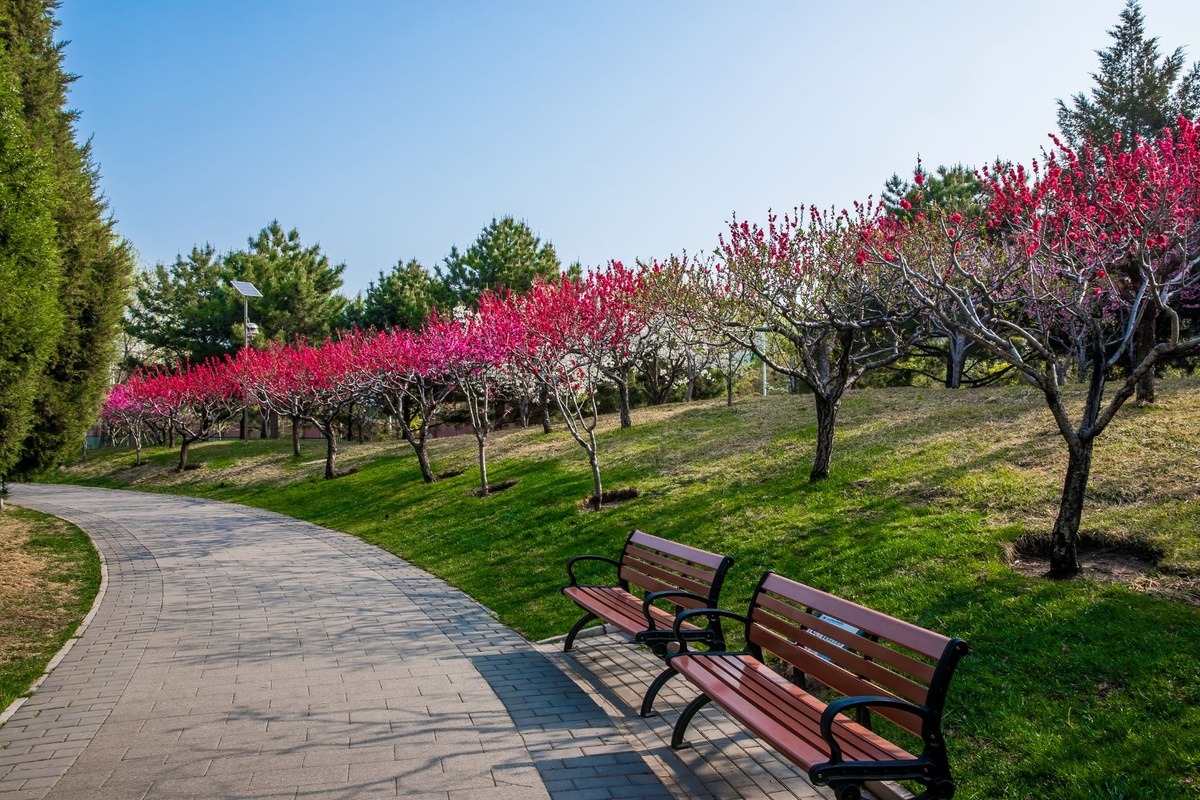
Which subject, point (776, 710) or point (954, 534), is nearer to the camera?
point (776, 710)

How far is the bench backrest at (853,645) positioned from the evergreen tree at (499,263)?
31261mm

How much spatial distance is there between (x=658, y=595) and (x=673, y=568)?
0.84 metres

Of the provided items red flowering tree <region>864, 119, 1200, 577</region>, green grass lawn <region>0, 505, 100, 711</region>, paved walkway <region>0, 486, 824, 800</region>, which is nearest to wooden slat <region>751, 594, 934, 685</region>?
paved walkway <region>0, 486, 824, 800</region>

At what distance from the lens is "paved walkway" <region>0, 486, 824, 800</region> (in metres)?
4.15

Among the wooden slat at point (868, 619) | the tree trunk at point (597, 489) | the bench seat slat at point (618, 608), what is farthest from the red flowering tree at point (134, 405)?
the wooden slat at point (868, 619)

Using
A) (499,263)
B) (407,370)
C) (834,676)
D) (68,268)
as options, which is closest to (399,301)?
(499,263)

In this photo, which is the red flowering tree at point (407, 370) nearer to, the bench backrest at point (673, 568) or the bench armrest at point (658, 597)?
the bench backrest at point (673, 568)

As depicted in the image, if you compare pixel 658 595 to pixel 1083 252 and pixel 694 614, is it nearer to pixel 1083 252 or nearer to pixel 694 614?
pixel 694 614

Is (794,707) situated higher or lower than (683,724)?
higher

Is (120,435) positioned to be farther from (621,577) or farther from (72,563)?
(621,577)

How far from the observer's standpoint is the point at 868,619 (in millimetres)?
3963

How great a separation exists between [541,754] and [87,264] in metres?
14.8

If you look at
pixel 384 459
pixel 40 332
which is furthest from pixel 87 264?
pixel 384 459

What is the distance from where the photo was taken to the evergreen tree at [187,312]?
128 ft
